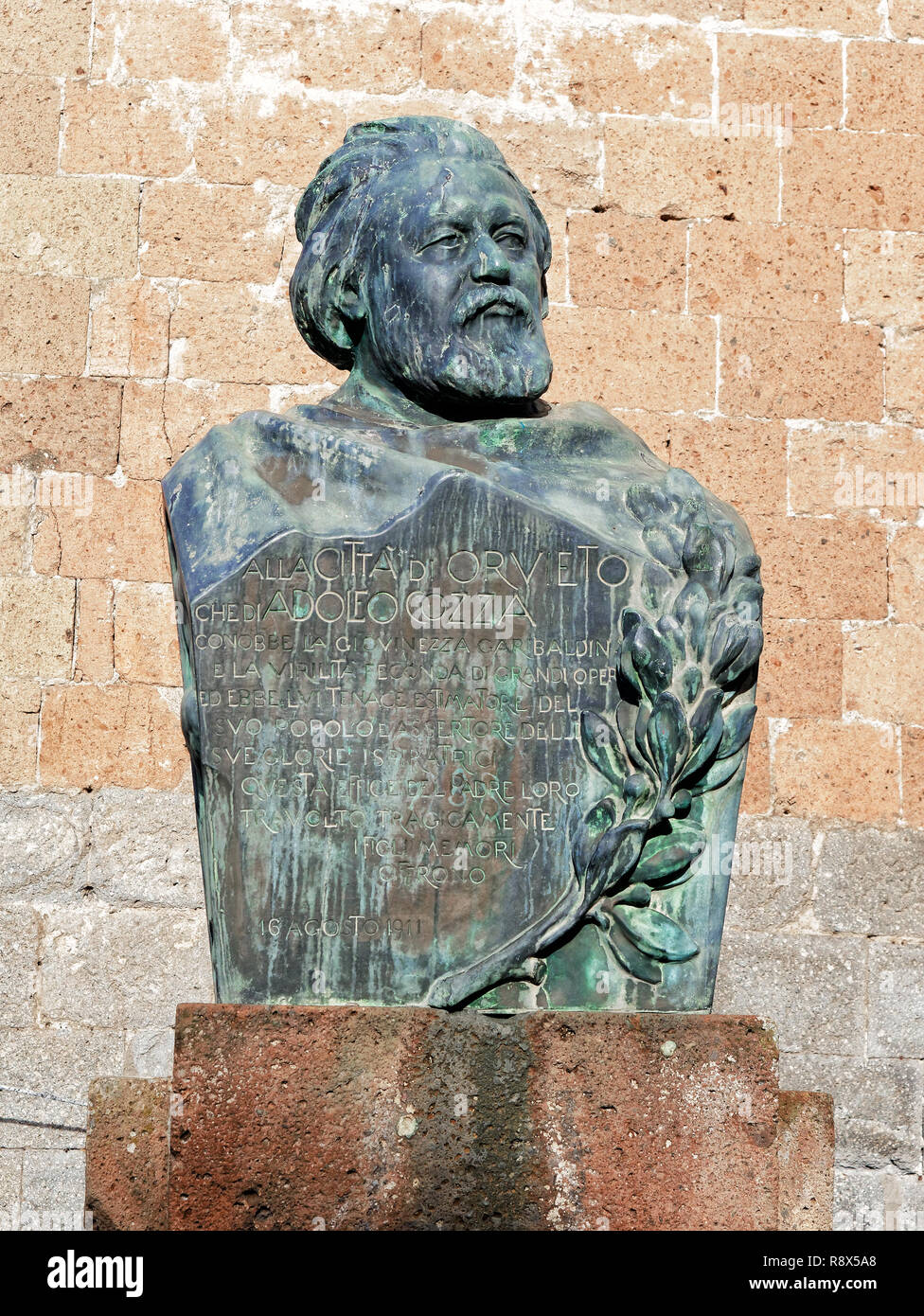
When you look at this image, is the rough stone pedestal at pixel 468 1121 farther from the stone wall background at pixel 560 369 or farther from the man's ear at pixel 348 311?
the stone wall background at pixel 560 369

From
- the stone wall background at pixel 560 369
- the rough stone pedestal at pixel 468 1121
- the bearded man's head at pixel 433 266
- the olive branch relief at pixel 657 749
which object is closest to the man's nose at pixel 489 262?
the bearded man's head at pixel 433 266

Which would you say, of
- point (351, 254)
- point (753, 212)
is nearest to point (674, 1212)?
point (351, 254)

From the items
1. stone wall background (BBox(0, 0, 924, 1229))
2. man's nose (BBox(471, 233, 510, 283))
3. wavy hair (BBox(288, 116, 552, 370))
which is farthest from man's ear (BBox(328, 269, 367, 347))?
stone wall background (BBox(0, 0, 924, 1229))

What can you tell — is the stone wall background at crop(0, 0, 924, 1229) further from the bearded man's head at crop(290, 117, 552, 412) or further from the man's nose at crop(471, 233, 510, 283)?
the man's nose at crop(471, 233, 510, 283)

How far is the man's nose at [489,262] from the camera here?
3.38 meters

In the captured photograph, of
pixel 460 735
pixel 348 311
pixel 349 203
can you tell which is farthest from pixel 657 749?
pixel 349 203

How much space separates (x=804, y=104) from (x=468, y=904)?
13.1 ft

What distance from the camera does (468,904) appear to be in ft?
10.2

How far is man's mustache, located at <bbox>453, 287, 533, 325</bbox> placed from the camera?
338 centimetres

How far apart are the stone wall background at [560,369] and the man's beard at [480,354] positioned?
2.68m

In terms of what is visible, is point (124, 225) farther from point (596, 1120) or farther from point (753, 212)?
point (596, 1120)

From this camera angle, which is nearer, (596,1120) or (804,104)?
(596,1120)

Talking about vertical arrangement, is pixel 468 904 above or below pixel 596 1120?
above

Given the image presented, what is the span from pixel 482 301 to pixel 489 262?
0.22 ft
